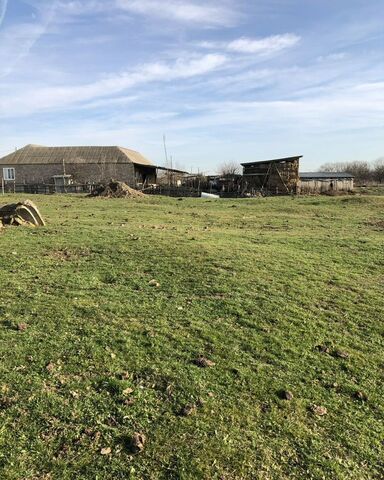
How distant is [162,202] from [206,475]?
2291 centimetres

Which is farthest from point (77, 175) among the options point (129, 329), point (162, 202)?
point (129, 329)

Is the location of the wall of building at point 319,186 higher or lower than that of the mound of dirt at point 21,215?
higher

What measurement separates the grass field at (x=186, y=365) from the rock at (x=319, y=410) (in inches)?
0.8

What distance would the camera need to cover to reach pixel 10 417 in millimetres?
3717

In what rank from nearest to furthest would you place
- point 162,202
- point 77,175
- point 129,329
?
point 129,329 → point 162,202 → point 77,175

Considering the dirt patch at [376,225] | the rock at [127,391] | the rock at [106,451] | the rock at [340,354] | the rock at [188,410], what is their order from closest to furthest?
the rock at [106,451]
the rock at [188,410]
the rock at [127,391]
the rock at [340,354]
the dirt patch at [376,225]

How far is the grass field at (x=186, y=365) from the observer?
11.5 ft

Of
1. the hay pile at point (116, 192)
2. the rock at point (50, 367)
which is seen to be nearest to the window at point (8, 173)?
the hay pile at point (116, 192)

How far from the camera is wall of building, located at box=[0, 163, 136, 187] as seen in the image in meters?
51.4

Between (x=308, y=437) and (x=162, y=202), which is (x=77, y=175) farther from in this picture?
(x=308, y=437)

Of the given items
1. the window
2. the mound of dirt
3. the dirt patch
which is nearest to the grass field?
the mound of dirt

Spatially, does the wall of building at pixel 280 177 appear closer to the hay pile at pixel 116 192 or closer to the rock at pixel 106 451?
the hay pile at pixel 116 192

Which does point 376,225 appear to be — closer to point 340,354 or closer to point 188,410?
point 340,354

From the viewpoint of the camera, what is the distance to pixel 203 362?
4789 millimetres
